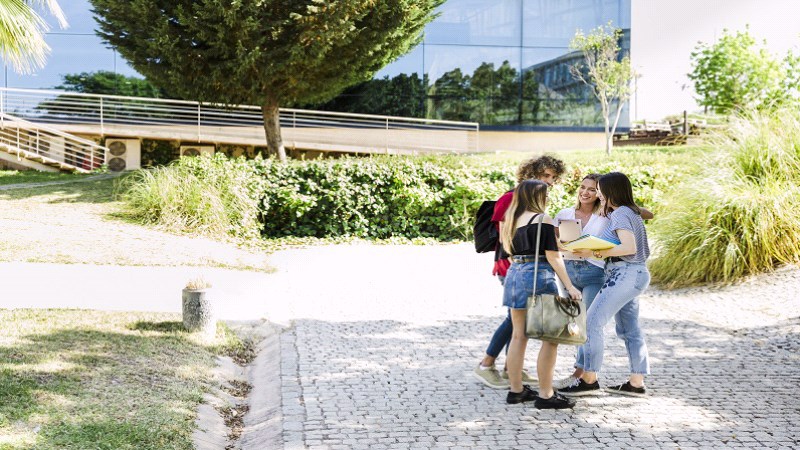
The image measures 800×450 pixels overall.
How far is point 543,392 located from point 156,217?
10.3 m

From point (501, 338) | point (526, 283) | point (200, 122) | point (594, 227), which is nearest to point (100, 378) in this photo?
point (501, 338)

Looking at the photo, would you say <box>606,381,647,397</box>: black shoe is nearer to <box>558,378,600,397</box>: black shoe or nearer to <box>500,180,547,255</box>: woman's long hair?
<box>558,378,600,397</box>: black shoe

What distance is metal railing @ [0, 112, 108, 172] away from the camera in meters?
23.6

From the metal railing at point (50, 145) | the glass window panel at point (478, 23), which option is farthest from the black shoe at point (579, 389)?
the glass window panel at point (478, 23)

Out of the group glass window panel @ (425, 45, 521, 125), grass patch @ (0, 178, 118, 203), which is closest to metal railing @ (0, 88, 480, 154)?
glass window panel @ (425, 45, 521, 125)

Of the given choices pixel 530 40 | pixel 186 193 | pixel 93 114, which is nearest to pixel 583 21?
pixel 530 40

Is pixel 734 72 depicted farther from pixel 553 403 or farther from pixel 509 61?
pixel 553 403

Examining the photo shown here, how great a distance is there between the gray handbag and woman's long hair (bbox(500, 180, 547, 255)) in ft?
1.47

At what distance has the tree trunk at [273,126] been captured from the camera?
63.9ft

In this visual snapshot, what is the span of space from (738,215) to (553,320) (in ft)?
21.9

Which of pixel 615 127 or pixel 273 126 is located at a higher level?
pixel 615 127

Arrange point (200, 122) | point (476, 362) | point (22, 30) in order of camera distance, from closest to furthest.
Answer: point (476, 362)
point (22, 30)
point (200, 122)

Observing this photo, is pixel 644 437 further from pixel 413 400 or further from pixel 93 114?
pixel 93 114

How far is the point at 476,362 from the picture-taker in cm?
727
